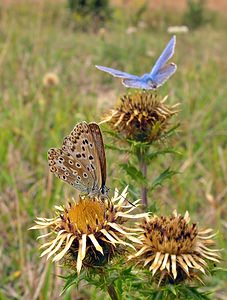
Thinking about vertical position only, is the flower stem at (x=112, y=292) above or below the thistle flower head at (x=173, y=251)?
below

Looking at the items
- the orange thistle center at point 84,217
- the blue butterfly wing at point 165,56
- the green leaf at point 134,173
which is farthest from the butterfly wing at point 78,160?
the blue butterfly wing at point 165,56

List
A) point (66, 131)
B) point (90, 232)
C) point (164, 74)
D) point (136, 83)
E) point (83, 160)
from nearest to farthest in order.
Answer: point (90, 232), point (83, 160), point (136, 83), point (164, 74), point (66, 131)

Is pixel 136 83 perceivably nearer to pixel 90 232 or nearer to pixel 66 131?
pixel 90 232

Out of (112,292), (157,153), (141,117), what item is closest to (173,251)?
(112,292)

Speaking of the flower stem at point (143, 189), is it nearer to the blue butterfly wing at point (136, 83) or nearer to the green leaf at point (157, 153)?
the green leaf at point (157, 153)

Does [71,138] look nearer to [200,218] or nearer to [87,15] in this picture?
[200,218]

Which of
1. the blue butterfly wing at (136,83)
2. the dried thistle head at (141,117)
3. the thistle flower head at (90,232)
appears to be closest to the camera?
the thistle flower head at (90,232)
